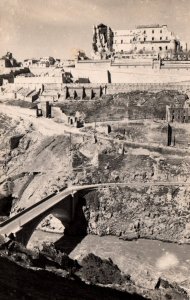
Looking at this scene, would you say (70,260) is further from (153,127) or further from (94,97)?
(94,97)

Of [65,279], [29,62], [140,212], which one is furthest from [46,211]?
[29,62]

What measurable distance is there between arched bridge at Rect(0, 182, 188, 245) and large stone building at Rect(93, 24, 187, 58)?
3623 centimetres

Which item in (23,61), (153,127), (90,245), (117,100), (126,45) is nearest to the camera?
(90,245)

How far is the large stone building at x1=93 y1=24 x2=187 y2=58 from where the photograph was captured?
269ft

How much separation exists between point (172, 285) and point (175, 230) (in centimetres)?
1027

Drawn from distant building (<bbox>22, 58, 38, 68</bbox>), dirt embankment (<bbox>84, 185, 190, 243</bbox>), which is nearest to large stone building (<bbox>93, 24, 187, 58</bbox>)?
distant building (<bbox>22, 58, 38, 68</bbox>)

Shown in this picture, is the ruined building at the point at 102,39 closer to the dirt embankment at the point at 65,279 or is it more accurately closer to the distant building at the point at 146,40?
the distant building at the point at 146,40

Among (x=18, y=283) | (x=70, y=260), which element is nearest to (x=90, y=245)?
(x=70, y=260)

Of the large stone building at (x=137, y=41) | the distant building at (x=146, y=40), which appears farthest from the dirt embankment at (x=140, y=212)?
the distant building at (x=146, y=40)

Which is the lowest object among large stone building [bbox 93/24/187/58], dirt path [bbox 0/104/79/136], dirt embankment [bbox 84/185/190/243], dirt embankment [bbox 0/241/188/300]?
dirt embankment [bbox 0/241/188/300]

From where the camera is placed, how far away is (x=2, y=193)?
5644 cm

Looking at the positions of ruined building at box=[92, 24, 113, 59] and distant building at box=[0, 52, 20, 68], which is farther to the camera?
ruined building at box=[92, 24, 113, 59]

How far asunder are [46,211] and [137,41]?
48.1 meters

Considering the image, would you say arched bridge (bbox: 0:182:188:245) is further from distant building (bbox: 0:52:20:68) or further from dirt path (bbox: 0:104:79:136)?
distant building (bbox: 0:52:20:68)
